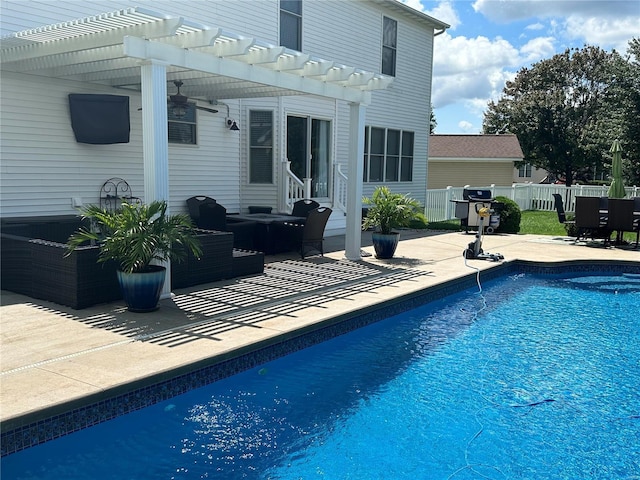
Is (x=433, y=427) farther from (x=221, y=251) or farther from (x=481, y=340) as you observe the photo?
(x=221, y=251)

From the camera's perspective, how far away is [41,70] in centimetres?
803

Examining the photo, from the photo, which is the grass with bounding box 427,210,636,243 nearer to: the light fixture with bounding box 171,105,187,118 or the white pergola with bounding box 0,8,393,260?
the white pergola with bounding box 0,8,393,260

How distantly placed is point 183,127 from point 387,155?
23.4 feet

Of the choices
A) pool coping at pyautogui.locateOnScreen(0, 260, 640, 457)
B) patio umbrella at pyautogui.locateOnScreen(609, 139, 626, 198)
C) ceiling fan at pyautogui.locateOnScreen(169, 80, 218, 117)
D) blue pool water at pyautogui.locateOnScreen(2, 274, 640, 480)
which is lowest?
blue pool water at pyautogui.locateOnScreen(2, 274, 640, 480)

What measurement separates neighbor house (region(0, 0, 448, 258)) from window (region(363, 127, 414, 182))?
57 millimetres

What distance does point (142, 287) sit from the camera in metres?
5.56

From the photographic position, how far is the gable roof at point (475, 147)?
27273 millimetres

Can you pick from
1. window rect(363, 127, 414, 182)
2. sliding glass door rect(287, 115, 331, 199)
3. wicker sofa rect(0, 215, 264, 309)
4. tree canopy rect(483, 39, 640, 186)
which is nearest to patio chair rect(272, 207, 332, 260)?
wicker sofa rect(0, 215, 264, 309)

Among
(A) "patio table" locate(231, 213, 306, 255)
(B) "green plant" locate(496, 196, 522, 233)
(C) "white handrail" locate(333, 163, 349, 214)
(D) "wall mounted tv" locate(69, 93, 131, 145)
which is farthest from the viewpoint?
(B) "green plant" locate(496, 196, 522, 233)

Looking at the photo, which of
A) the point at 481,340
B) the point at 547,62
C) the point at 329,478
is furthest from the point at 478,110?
the point at 329,478

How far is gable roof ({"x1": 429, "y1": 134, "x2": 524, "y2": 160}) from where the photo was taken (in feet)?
89.5

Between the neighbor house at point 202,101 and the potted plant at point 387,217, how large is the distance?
0.33 m

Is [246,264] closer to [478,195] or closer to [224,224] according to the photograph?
[224,224]

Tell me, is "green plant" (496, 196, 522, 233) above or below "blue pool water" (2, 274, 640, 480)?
above
